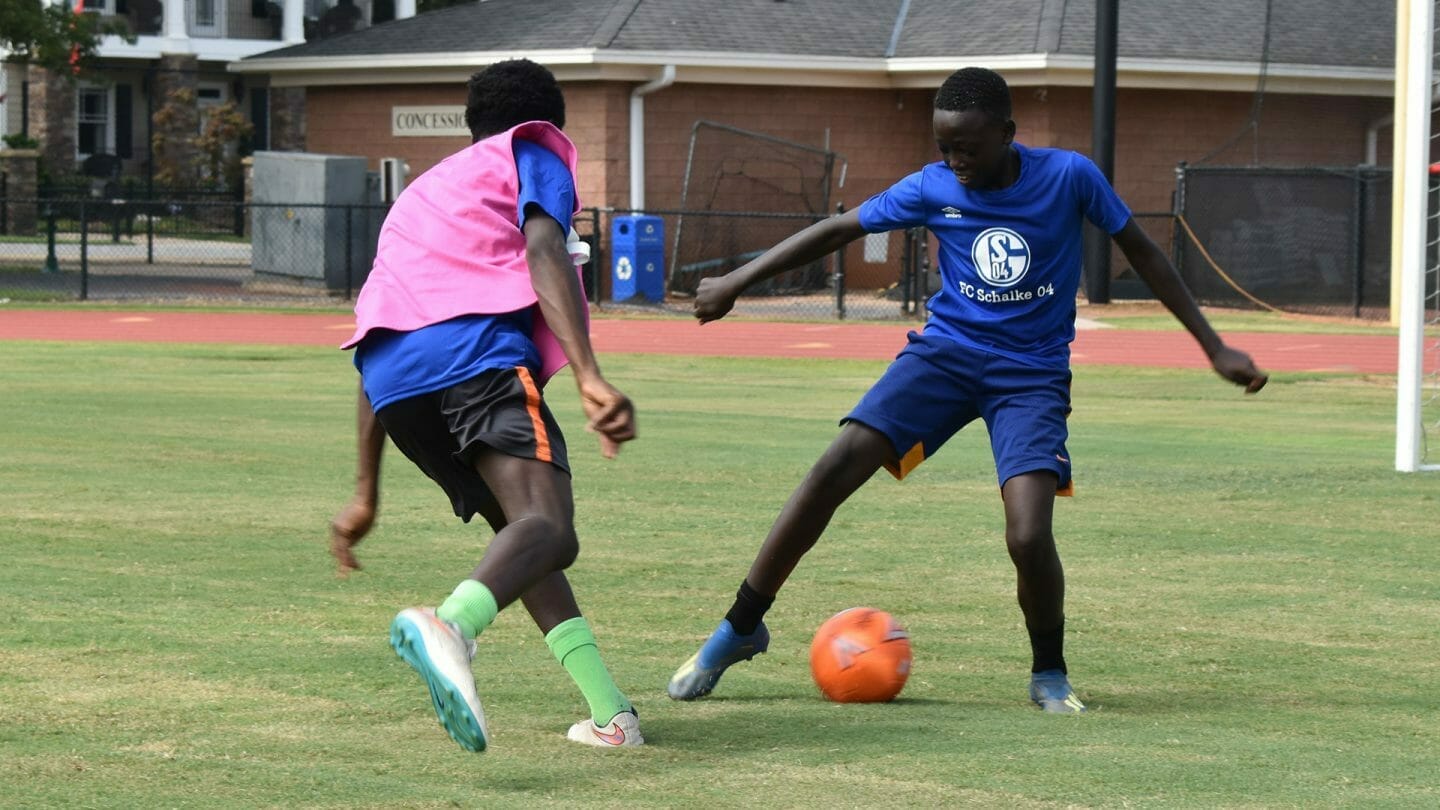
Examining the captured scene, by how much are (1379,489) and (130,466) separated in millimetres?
6879

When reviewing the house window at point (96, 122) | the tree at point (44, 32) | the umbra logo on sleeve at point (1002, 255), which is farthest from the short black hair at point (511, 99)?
the house window at point (96, 122)

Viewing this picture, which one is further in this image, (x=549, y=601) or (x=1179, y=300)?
(x=1179, y=300)

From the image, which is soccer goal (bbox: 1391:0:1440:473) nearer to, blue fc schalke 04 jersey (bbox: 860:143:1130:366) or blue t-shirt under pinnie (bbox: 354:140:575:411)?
Answer: blue fc schalke 04 jersey (bbox: 860:143:1130:366)

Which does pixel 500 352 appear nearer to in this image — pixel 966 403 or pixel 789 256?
pixel 789 256

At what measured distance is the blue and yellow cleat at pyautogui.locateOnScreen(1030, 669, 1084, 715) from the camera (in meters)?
5.87

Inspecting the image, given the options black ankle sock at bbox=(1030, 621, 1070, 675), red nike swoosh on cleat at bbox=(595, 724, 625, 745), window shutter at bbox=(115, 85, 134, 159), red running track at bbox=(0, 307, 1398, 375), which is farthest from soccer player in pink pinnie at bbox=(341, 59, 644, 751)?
window shutter at bbox=(115, 85, 134, 159)

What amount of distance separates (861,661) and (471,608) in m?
1.64

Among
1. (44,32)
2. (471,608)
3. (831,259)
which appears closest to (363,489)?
(471,608)

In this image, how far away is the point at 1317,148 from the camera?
104 feet

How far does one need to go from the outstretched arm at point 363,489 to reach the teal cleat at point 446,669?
885 millimetres

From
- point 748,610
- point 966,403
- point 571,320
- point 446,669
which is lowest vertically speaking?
point 748,610

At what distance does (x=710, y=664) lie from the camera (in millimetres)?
6102

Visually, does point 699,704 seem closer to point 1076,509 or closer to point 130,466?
point 1076,509

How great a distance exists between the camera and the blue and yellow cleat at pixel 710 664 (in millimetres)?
6066
